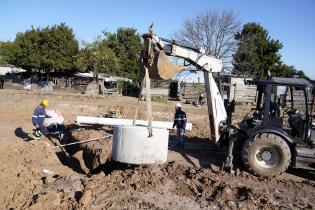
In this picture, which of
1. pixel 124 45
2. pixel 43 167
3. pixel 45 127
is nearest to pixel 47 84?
pixel 124 45

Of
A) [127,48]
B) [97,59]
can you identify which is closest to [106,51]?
[97,59]

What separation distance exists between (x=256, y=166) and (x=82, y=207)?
4704 millimetres

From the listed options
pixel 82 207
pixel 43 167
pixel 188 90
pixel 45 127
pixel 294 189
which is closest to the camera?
pixel 82 207

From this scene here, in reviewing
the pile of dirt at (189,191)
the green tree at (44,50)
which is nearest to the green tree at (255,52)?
the green tree at (44,50)

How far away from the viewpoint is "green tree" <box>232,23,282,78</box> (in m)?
39.8

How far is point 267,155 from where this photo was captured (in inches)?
380

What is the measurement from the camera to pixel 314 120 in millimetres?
9578

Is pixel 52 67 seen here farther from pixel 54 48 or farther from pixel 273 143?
pixel 273 143

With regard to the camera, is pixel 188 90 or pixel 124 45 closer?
pixel 188 90

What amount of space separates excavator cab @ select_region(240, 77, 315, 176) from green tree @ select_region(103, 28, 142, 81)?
3462 cm

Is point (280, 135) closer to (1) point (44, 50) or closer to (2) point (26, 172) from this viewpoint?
(2) point (26, 172)

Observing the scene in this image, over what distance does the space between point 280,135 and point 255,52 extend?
3328 centimetres

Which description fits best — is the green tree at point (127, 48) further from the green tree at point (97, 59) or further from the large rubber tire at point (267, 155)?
the large rubber tire at point (267, 155)

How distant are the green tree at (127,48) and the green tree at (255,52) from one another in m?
12.2
